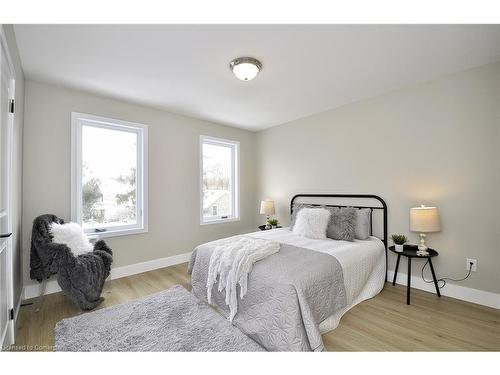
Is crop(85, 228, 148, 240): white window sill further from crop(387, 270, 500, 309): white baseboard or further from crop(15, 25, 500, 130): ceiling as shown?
crop(387, 270, 500, 309): white baseboard

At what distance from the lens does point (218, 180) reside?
14.8 feet

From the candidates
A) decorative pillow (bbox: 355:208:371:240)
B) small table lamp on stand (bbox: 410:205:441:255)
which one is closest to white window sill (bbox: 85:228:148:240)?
decorative pillow (bbox: 355:208:371:240)

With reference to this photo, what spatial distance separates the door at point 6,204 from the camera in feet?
5.29

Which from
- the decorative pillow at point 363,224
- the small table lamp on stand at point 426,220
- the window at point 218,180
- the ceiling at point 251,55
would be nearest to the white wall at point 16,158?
the ceiling at point 251,55

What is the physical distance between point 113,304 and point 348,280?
2.40 metres

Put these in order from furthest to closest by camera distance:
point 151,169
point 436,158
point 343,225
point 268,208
Result: point 268,208, point 151,169, point 343,225, point 436,158

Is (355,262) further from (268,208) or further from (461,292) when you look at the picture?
(268,208)

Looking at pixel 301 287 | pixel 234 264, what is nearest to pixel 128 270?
pixel 234 264

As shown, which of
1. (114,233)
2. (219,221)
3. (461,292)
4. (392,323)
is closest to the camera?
(392,323)

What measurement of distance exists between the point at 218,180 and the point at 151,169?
1308mm

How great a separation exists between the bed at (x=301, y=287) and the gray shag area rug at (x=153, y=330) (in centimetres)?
14

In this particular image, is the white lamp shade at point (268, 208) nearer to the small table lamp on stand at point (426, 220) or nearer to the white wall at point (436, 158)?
the white wall at point (436, 158)
